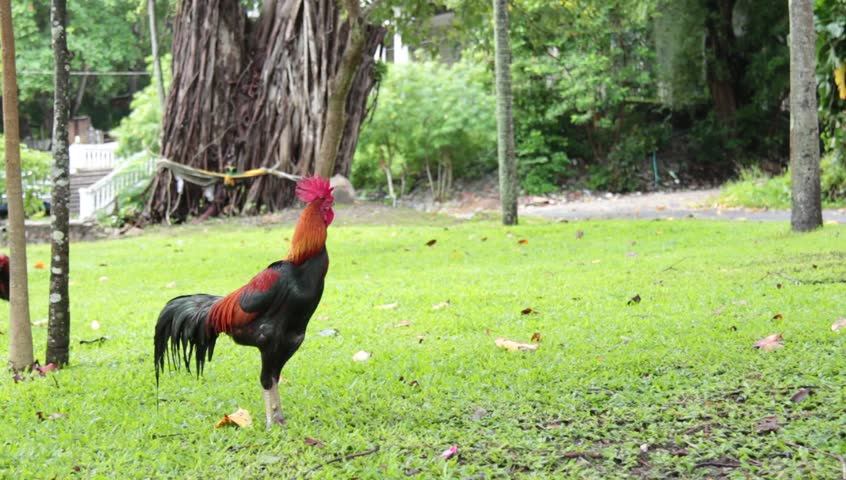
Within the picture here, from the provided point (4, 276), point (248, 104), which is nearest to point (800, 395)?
point (4, 276)

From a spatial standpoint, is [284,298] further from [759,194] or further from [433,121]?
[433,121]

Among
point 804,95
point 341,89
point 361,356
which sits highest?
point 341,89

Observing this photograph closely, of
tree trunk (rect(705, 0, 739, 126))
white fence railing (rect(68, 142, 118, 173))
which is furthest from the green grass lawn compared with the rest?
white fence railing (rect(68, 142, 118, 173))

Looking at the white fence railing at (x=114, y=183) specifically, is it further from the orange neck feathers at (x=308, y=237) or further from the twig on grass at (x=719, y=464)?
the twig on grass at (x=719, y=464)

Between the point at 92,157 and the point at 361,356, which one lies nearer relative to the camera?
the point at 361,356

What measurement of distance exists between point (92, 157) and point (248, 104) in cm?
1627

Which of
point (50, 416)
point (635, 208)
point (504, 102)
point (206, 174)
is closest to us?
point (50, 416)

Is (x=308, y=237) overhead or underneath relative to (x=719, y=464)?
overhead

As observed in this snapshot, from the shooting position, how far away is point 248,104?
17.6 meters

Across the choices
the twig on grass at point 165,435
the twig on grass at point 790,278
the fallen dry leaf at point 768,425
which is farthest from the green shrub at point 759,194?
the twig on grass at point 165,435

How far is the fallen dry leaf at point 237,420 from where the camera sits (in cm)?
399

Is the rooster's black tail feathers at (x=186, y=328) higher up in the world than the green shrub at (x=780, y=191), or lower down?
lower down

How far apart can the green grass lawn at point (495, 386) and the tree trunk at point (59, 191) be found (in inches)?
16.2

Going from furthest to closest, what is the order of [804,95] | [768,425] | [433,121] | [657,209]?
[433,121] < [657,209] < [804,95] < [768,425]
